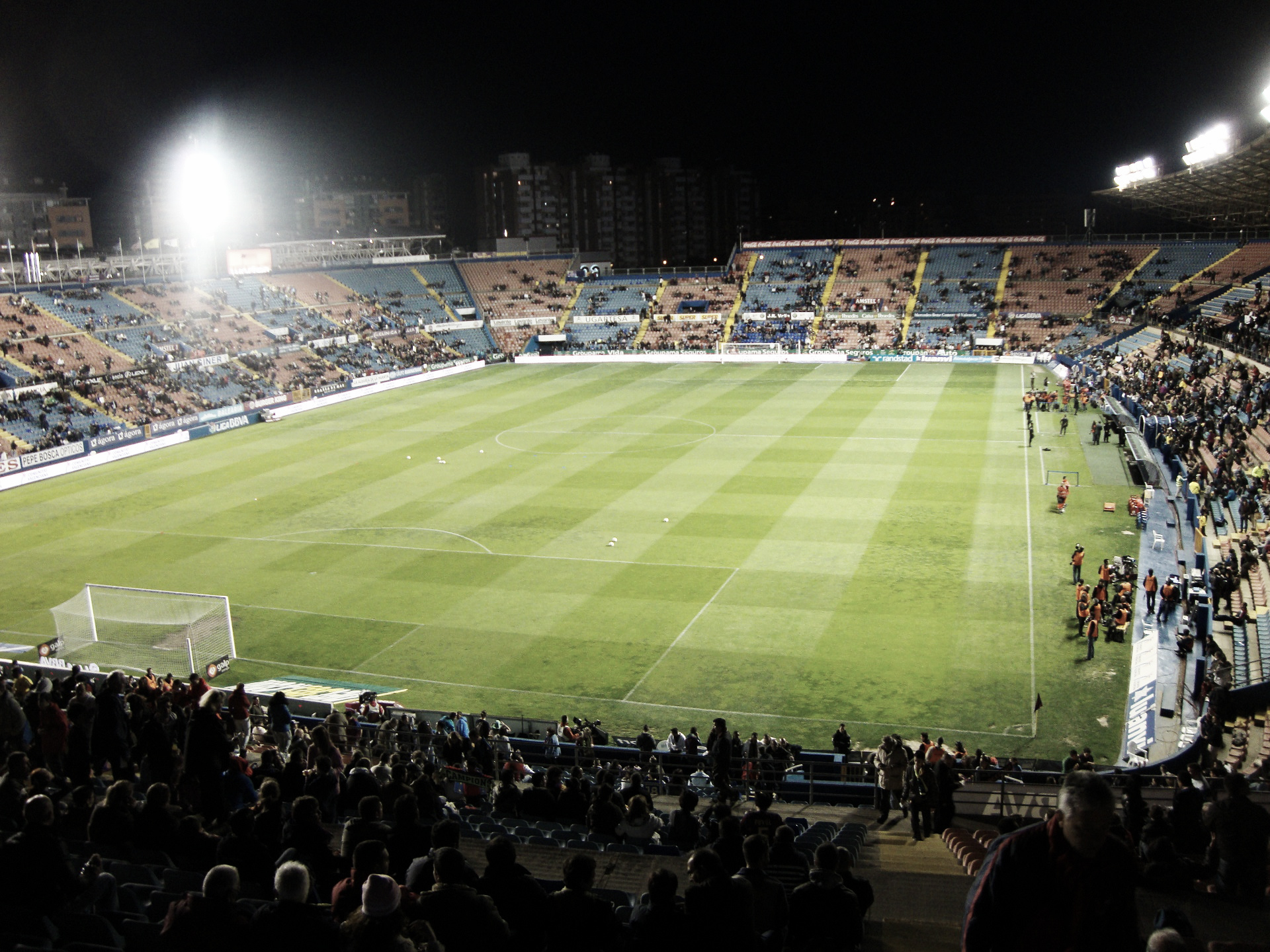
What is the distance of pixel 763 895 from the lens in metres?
5.56

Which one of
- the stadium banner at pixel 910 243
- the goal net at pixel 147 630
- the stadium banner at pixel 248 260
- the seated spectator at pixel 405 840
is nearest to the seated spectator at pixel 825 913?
the seated spectator at pixel 405 840

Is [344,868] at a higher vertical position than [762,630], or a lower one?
higher

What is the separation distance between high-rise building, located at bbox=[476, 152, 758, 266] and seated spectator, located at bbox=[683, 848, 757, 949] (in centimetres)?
15958

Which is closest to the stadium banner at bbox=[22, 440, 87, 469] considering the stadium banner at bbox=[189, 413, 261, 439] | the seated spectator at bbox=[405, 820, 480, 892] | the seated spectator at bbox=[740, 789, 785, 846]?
the stadium banner at bbox=[189, 413, 261, 439]

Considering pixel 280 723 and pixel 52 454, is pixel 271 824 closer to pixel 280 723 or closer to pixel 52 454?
pixel 280 723

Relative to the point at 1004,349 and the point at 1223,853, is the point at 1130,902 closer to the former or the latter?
the point at 1223,853

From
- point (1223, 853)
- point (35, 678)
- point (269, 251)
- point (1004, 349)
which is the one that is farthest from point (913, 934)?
point (269, 251)

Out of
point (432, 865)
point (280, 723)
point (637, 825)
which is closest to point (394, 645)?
point (280, 723)

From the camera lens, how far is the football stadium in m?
6.18

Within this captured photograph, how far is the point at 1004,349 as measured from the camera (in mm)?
71938

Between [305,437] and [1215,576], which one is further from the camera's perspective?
[305,437]

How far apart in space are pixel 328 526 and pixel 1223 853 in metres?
29.8

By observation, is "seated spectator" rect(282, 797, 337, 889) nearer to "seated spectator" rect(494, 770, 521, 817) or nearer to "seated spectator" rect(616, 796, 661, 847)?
"seated spectator" rect(616, 796, 661, 847)

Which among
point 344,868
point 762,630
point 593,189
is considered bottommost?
point 762,630
